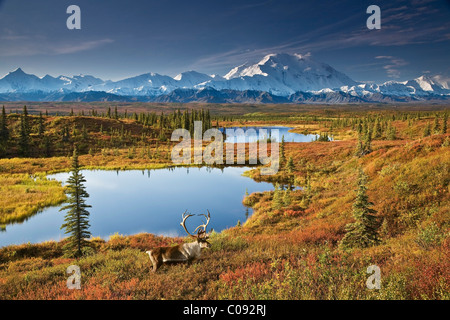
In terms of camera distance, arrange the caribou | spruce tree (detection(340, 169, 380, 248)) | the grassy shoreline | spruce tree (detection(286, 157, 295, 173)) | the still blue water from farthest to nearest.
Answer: spruce tree (detection(286, 157, 295, 173))
the still blue water
spruce tree (detection(340, 169, 380, 248))
the caribou
the grassy shoreline

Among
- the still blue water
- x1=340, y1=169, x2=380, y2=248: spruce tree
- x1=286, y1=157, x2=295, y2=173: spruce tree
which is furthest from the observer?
x1=286, y1=157, x2=295, y2=173: spruce tree

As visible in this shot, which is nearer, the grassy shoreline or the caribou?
the grassy shoreline

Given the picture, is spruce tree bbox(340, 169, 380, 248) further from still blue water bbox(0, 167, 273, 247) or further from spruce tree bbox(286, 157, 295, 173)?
spruce tree bbox(286, 157, 295, 173)

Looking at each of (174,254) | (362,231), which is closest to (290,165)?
(362,231)

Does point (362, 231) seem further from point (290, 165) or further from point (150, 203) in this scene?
point (290, 165)

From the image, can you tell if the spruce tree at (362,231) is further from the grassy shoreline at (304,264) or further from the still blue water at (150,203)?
the still blue water at (150,203)

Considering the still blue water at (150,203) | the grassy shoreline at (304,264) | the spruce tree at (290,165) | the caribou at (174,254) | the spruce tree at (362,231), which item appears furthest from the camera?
the spruce tree at (290,165)

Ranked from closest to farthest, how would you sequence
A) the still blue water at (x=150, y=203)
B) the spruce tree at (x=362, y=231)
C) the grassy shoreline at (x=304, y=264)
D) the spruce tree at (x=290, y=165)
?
the grassy shoreline at (x=304, y=264)
the spruce tree at (x=362, y=231)
the still blue water at (x=150, y=203)
the spruce tree at (x=290, y=165)

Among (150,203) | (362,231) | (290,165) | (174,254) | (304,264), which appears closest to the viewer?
(304,264)

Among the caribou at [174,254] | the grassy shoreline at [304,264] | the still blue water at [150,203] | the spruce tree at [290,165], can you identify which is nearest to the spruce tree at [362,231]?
the grassy shoreline at [304,264]

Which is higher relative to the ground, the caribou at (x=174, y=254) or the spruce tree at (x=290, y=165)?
the caribou at (x=174, y=254)

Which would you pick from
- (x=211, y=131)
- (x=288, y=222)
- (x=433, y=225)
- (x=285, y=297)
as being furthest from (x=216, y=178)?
(x=211, y=131)

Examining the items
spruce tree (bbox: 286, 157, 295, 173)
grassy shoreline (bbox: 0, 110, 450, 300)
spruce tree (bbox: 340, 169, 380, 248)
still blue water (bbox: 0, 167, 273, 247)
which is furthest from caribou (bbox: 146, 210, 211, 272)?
spruce tree (bbox: 286, 157, 295, 173)
